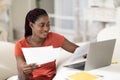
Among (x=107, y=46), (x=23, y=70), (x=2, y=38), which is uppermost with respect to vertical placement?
(x=107, y=46)

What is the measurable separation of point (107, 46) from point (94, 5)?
193cm

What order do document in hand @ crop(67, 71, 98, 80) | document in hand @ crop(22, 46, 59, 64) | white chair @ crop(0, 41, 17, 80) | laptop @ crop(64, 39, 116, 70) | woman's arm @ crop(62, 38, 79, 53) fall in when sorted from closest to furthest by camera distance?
document in hand @ crop(67, 71, 98, 80) → laptop @ crop(64, 39, 116, 70) → document in hand @ crop(22, 46, 59, 64) → woman's arm @ crop(62, 38, 79, 53) → white chair @ crop(0, 41, 17, 80)

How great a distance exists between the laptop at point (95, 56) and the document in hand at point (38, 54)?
152 mm

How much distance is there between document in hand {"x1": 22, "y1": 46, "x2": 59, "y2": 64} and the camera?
1522mm

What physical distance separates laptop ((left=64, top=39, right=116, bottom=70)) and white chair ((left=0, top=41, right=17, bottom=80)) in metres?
0.89

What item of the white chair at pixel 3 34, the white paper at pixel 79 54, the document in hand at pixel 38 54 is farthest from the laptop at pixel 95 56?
the white chair at pixel 3 34

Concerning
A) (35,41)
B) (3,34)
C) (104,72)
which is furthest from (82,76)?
(3,34)

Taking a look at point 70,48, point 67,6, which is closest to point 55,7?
point 67,6

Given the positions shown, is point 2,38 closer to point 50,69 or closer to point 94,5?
point 94,5

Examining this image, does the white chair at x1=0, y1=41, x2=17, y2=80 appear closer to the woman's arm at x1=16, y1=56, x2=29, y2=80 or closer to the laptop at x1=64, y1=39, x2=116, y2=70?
the woman's arm at x1=16, y1=56, x2=29, y2=80

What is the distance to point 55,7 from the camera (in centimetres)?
424

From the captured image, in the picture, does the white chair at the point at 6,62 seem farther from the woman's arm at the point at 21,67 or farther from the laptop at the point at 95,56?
the laptop at the point at 95,56

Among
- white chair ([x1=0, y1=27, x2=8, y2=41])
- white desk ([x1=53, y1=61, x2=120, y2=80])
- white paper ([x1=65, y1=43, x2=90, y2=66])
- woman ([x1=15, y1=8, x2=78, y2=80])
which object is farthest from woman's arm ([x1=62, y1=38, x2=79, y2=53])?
white chair ([x1=0, y1=27, x2=8, y2=41])

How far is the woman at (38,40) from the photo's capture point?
1676 mm
